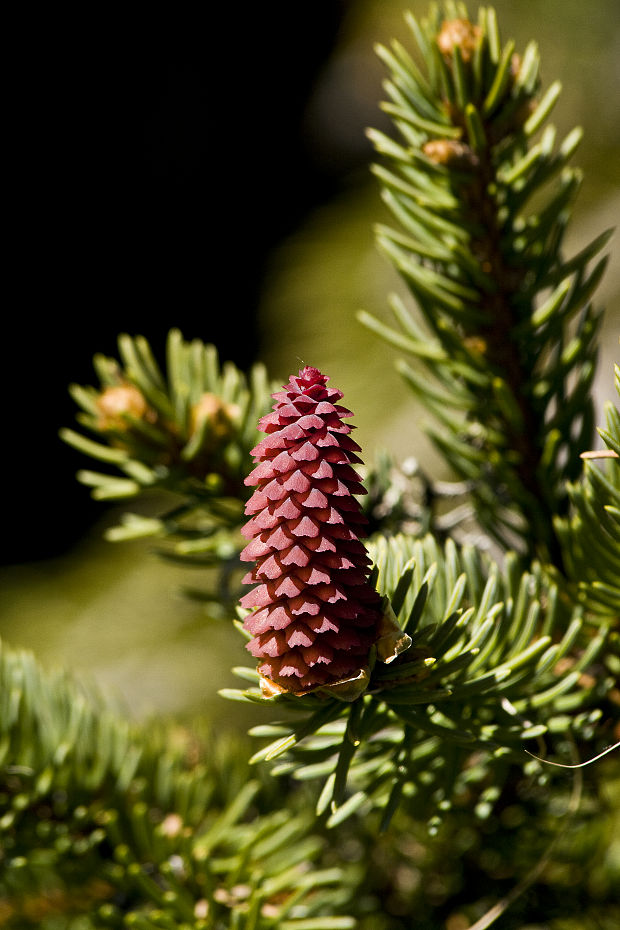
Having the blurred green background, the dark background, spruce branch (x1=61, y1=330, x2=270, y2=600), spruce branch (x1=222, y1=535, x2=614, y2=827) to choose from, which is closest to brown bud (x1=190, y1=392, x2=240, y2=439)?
spruce branch (x1=61, y1=330, x2=270, y2=600)

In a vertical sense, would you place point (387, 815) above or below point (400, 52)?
below

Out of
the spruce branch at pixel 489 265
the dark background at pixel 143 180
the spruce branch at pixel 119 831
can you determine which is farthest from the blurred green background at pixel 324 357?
the dark background at pixel 143 180

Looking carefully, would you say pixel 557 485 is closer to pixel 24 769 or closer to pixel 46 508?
pixel 24 769

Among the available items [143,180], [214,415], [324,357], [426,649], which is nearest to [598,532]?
[426,649]

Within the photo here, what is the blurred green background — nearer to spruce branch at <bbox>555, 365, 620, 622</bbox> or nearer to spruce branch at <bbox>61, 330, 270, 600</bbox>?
spruce branch at <bbox>61, 330, 270, 600</bbox>

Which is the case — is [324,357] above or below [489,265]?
above

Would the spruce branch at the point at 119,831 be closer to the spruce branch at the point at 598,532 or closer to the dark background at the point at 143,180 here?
the spruce branch at the point at 598,532

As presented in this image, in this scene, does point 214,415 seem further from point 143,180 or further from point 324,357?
point 143,180

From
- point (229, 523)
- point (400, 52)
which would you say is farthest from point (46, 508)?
point (400, 52)
